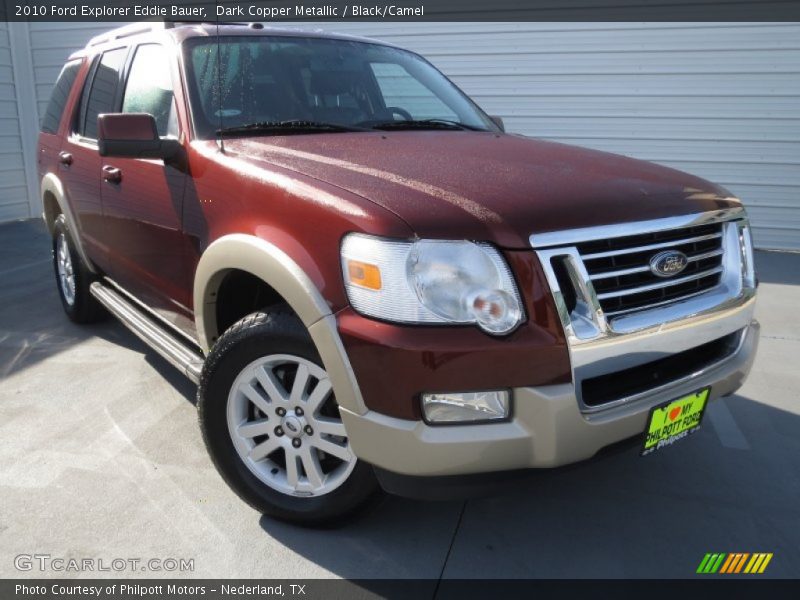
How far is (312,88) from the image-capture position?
3.08 metres

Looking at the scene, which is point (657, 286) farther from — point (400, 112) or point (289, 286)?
point (400, 112)

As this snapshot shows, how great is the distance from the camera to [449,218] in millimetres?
1887

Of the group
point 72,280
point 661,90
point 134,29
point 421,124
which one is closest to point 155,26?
point 134,29

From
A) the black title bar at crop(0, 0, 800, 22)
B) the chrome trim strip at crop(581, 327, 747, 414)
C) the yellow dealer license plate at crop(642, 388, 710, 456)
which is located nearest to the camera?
the chrome trim strip at crop(581, 327, 747, 414)

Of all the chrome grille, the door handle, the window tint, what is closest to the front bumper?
the chrome grille

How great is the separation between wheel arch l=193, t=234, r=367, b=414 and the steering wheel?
1.22m

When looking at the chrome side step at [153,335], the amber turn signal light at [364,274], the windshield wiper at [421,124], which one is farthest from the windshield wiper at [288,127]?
the amber turn signal light at [364,274]

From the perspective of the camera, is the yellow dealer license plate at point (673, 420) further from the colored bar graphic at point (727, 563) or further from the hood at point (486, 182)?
the hood at point (486, 182)

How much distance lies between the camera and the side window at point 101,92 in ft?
12.0

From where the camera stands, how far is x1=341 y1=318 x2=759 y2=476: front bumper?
1862 millimetres

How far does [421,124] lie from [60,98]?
8.97ft

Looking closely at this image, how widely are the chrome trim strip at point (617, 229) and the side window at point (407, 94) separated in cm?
147

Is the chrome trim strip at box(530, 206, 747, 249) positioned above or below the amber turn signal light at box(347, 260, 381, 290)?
above

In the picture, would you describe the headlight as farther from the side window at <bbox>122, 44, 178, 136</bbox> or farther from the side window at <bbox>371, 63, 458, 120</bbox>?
the side window at <bbox>371, 63, 458, 120</bbox>
